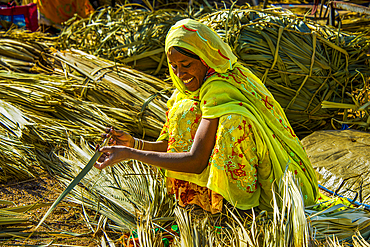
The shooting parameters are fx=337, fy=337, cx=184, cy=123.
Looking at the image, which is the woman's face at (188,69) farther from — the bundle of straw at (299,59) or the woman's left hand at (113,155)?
the bundle of straw at (299,59)

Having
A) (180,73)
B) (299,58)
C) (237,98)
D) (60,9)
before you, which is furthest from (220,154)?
(60,9)

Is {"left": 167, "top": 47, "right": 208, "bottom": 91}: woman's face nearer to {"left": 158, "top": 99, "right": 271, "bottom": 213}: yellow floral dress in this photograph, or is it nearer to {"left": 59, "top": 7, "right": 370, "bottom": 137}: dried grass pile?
{"left": 158, "top": 99, "right": 271, "bottom": 213}: yellow floral dress

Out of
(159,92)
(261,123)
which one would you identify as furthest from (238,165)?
(159,92)

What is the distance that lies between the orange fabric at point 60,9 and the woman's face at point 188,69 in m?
5.14

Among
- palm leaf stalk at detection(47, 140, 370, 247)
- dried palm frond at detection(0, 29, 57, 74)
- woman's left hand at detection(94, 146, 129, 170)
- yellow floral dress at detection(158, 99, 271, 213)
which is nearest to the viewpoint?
palm leaf stalk at detection(47, 140, 370, 247)

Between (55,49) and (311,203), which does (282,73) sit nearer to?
(311,203)

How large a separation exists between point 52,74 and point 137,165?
183 centimetres

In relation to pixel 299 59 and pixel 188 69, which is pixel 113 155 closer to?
pixel 188 69

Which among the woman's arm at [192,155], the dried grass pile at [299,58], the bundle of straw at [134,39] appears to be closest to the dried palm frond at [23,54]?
the bundle of straw at [134,39]

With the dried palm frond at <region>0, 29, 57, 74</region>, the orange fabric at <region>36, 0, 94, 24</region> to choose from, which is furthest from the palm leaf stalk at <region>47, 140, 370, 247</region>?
the orange fabric at <region>36, 0, 94, 24</region>

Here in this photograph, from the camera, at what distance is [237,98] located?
168 cm

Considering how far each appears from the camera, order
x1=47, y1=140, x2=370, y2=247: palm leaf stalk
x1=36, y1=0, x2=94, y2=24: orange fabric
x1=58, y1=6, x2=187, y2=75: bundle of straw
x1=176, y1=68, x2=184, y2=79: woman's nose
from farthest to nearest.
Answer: x1=36, y1=0, x2=94, y2=24: orange fabric → x1=58, y1=6, x2=187, y2=75: bundle of straw → x1=176, y1=68, x2=184, y2=79: woman's nose → x1=47, y1=140, x2=370, y2=247: palm leaf stalk

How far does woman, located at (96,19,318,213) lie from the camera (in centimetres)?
159

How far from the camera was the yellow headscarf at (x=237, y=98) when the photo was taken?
1.62 metres
